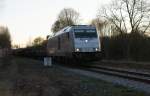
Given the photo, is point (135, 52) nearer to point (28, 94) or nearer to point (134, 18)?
point (134, 18)

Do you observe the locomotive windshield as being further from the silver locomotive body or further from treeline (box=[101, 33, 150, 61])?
treeline (box=[101, 33, 150, 61])

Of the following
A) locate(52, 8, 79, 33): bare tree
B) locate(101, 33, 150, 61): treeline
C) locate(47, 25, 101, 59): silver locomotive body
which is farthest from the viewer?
locate(52, 8, 79, 33): bare tree

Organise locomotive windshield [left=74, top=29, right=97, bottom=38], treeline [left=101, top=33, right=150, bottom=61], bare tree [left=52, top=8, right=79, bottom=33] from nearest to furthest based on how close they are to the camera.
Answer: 1. locomotive windshield [left=74, top=29, right=97, bottom=38]
2. treeline [left=101, top=33, right=150, bottom=61]
3. bare tree [left=52, top=8, right=79, bottom=33]

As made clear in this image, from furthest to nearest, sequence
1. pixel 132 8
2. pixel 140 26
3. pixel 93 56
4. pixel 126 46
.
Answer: pixel 132 8 → pixel 140 26 → pixel 126 46 → pixel 93 56

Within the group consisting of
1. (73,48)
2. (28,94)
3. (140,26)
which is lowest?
(28,94)

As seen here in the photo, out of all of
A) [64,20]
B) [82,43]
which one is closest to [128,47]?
[82,43]

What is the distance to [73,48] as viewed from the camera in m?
34.3

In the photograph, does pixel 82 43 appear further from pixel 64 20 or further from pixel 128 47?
pixel 64 20

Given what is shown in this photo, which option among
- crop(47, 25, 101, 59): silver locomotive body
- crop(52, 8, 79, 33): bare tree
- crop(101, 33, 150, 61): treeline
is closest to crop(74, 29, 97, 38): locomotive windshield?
crop(47, 25, 101, 59): silver locomotive body

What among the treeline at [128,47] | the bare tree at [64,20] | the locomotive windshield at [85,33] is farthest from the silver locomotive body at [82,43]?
the bare tree at [64,20]

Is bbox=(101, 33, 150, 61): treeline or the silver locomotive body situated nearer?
the silver locomotive body

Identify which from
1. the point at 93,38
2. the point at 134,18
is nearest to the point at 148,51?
the point at 93,38

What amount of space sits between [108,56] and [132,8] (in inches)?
509

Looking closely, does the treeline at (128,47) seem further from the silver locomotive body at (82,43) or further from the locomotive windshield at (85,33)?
the silver locomotive body at (82,43)
